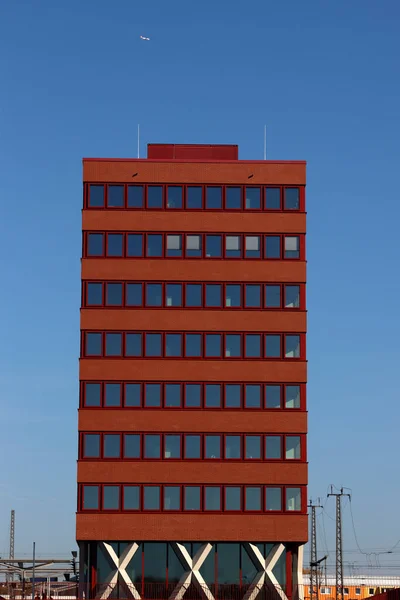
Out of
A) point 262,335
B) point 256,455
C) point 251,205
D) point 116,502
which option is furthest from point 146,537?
point 251,205

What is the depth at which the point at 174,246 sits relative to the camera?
266ft

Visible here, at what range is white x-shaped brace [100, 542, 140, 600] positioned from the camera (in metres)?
77.2

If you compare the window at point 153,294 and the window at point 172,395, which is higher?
the window at point 153,294

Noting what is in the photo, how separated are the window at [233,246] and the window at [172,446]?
1297cm

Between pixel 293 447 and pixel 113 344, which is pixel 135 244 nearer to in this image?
pixel 113 344

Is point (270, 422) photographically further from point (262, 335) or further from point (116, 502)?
point (116, 502)

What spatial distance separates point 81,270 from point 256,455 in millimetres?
17201

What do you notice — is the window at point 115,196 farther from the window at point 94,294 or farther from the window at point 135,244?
the window at point 94,294

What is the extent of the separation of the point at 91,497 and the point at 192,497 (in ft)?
21.8

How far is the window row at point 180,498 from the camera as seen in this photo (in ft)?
255

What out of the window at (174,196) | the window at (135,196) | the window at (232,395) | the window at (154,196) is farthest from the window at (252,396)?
the window at (135,196)

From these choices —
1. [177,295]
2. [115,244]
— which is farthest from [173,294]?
[115,244]

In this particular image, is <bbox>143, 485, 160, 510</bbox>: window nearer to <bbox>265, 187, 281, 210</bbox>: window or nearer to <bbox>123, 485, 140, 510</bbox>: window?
<bbox>123, 485, 140, 510</bbox>: window

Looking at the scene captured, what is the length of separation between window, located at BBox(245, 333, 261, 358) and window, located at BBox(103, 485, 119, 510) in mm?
12557
